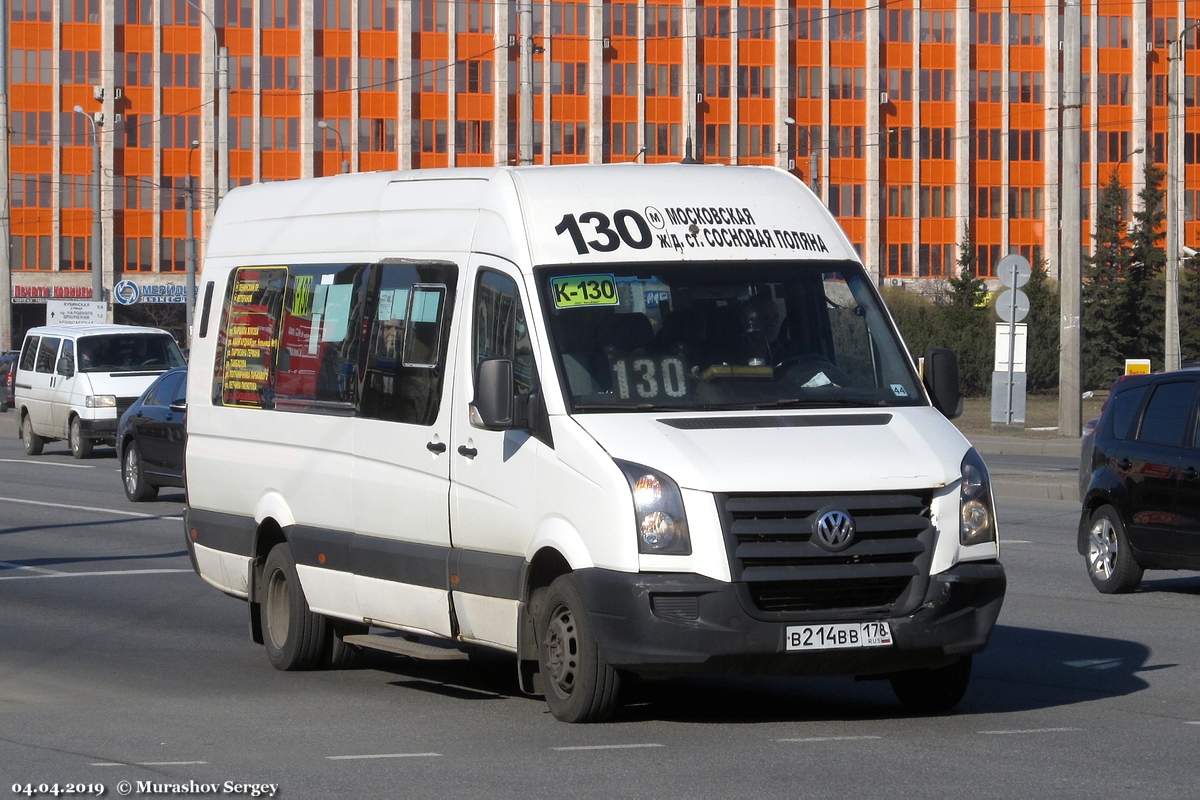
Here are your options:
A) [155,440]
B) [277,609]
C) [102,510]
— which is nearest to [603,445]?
[277,609]

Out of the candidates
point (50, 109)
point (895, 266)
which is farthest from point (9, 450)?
point (895, 266)

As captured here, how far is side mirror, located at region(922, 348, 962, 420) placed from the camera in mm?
8664

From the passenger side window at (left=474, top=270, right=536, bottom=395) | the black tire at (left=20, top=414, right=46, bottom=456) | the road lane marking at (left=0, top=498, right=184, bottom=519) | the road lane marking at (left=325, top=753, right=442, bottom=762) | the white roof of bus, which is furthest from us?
the black tire at (left=20, top=414, right=46, bottom=456)

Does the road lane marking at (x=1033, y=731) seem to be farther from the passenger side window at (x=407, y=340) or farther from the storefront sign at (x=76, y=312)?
the storefront sign at (x=76, y=312)

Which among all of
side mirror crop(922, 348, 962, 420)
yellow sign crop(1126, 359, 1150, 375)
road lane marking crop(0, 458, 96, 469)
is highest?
yellow sign crop(1126, 359, 1150, 375)

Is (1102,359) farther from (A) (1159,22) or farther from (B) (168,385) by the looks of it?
(B) (168,385)

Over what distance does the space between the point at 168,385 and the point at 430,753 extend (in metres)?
16.2

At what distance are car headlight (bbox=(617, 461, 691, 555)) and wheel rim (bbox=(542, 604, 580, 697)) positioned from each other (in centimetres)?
57

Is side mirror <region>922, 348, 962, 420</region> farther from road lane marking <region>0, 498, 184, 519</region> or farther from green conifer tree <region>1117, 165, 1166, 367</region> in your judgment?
green conifer tree <region>1117, 165, 1166, 367</region>

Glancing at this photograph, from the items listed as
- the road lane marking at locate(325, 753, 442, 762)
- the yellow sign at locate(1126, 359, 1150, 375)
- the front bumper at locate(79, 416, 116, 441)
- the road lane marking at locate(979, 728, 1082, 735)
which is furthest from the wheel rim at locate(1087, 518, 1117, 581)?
the front bumper at locate(79, 416, 116, 441)

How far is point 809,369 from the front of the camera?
27.6 ft

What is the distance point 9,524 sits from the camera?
19.3 meters

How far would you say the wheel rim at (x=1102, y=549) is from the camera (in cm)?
1357

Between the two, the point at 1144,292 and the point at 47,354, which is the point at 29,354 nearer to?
the point at 47,354
